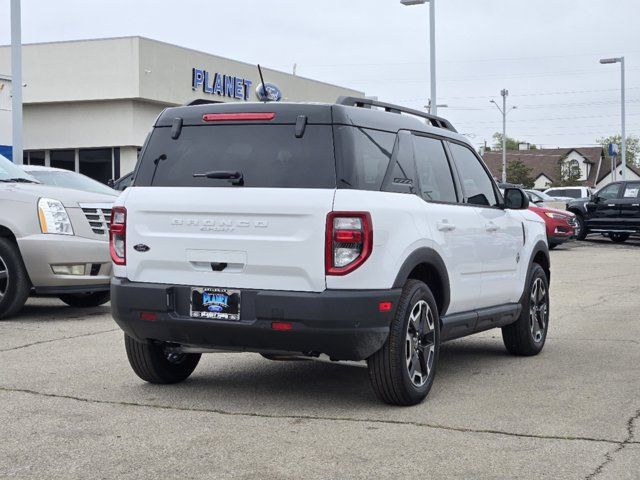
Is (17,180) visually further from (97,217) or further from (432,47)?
(432,47)

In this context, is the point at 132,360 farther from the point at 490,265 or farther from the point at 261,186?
the point at 490,265

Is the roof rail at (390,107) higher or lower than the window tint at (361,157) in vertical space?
higher

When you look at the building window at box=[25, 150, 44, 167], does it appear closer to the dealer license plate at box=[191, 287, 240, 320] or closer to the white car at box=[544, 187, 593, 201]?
the white car at box=[544, 187, 593, 201]

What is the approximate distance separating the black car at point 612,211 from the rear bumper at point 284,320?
23.5m

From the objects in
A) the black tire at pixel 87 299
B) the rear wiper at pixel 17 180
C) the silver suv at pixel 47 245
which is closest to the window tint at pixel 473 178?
the silver suv at pixel 47 245

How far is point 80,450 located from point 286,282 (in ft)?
4.98

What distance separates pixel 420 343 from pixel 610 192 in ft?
78.7

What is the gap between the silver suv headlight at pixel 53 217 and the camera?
34.7ft

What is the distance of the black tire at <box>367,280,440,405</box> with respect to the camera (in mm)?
6188

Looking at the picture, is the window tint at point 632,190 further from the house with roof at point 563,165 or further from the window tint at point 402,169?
the house with roof at point 563,165

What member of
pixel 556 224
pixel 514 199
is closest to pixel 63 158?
pixel 556 224

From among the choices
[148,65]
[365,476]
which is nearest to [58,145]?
[148,65]

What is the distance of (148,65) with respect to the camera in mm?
35250

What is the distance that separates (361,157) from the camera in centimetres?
619
